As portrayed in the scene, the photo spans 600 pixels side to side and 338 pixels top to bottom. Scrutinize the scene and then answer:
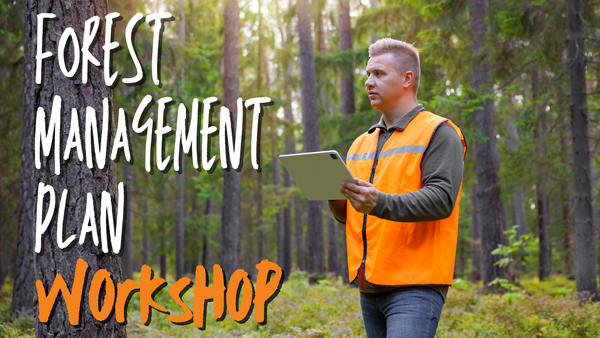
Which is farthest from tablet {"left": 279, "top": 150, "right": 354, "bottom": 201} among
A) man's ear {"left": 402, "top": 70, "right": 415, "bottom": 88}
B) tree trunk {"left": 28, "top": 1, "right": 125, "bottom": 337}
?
tree trunk {"left": 28, "top": 1, "right": 125, "bottom": 337}

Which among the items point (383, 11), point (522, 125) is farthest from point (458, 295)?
point (383, 11)

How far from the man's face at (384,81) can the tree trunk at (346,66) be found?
507 inches

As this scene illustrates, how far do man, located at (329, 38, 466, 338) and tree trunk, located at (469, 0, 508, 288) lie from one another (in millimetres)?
9254

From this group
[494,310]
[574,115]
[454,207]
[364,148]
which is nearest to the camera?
[454,207]

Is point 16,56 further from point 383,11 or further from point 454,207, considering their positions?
point 454,207

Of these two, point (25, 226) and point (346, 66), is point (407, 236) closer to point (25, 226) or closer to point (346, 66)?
point (25, 226)

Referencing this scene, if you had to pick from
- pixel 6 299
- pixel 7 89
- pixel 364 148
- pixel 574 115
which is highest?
pixel 7 89

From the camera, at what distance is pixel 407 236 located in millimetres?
2395

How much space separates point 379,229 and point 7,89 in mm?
11643

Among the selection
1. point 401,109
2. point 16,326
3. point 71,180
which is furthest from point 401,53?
point 16,326

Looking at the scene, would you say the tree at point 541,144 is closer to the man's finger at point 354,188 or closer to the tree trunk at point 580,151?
the tree trunk at point 580,151

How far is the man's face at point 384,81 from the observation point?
259 cm

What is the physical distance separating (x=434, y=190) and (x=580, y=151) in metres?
8.24

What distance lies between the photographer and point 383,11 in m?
14.9
